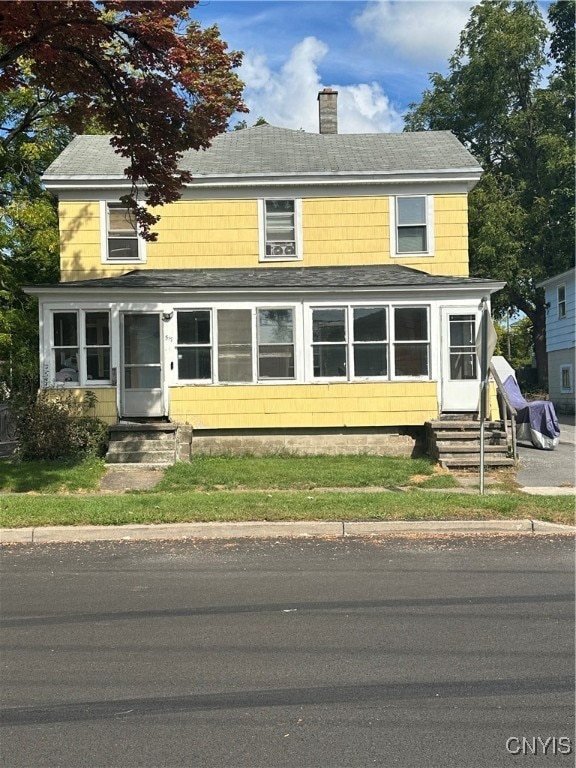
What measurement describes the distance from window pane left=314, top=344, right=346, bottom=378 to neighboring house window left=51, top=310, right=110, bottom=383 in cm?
432

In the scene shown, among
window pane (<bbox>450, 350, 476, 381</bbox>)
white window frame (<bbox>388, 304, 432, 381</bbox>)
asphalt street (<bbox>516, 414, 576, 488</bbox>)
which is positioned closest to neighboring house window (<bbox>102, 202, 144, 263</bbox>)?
white window frame (<bbox>388, 304, 432, 381</bbox>)

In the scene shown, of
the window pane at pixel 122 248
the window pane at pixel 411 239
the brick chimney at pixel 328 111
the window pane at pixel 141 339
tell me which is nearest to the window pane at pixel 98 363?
the window pane at pixel 141 339

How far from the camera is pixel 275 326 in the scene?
1452 cm

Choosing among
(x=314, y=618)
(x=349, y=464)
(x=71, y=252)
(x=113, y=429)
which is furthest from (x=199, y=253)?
(x=314, y=618)

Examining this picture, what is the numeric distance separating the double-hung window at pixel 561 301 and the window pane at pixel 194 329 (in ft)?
61.7

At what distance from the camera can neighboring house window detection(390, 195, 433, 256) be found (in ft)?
54.0

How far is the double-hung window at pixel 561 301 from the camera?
28120mm

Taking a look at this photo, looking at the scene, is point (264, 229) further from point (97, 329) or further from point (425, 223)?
point (97, 329)

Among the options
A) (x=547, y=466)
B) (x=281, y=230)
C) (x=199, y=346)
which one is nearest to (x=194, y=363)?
(x=199, y=346)

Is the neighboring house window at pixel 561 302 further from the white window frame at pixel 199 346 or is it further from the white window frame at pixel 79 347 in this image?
the white window frame at pixel 79 347

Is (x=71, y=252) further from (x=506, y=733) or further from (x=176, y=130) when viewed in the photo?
(x=506, y=733)

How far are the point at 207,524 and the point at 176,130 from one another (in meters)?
5.95

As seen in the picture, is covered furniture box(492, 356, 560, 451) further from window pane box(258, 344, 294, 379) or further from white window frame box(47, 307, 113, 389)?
white window frame box(47, 307, 113, 389)

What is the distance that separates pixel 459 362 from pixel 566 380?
15.9 metres
